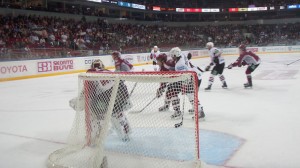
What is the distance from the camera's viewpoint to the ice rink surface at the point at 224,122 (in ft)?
11.5

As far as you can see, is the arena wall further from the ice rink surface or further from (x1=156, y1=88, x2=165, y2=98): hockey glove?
(x1=156, y1=88, x2=165, y2=98): hockey glove

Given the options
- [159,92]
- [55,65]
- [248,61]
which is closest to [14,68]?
[55,65]

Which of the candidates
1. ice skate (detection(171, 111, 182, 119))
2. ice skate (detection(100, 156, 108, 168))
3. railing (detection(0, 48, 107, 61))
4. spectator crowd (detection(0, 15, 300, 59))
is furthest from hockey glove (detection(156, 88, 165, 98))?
spectator crowd (detection(0, 15, 300, 59))

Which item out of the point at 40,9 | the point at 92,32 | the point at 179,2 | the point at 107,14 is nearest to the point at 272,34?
the point at 179,2

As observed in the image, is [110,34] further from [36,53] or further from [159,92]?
[159,92]

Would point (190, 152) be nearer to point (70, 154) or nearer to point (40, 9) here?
point (70, 154)

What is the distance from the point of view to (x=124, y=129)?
3986mm

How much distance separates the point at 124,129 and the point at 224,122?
5.77 feet

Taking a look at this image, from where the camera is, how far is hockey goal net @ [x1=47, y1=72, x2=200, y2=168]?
10.8 feet

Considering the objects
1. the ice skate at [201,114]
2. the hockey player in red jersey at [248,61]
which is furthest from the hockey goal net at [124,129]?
the hockey player in red jersey at [248,61]

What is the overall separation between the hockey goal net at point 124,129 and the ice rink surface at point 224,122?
0.42m

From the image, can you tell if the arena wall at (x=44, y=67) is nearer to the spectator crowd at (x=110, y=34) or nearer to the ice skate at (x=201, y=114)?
the spectator crowd at (x=110, y=34)

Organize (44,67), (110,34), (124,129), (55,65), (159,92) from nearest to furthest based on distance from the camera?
1. (124,129)
2. (159,92)
3. (44,67)
4. (55,65)
5. (110,34)

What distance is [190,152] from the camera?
11.8 ft
